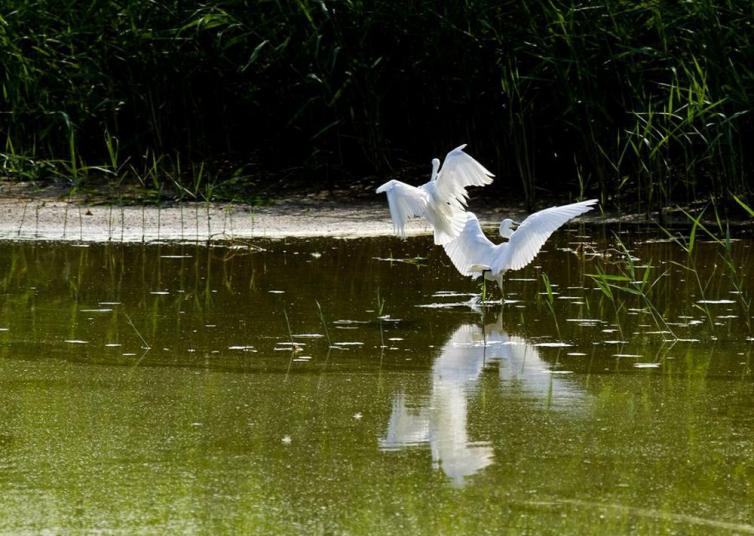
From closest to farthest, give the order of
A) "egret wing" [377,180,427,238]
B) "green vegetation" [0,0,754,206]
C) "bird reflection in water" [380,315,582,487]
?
"bird reflection in water" [380,315,582,487], "egret wing" [377,180,427,238], "green vegetation" [0,0,754,206]

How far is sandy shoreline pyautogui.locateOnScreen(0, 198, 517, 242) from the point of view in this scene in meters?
8.93

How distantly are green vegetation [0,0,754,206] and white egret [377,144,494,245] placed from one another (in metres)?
1.72

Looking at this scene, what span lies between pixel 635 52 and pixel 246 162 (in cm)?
364

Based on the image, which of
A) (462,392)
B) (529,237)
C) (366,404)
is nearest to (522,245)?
(529,237)

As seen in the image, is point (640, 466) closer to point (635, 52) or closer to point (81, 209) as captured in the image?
point (635, 52)

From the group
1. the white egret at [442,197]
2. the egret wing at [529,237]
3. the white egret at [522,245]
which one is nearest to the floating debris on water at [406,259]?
the white egret at [442,197]

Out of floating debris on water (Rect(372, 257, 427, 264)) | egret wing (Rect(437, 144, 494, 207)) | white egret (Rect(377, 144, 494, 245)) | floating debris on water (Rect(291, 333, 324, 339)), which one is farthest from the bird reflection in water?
floating debris on water (Rect(372, 257, 427, 264))

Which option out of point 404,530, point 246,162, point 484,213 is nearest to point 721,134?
point 484,213

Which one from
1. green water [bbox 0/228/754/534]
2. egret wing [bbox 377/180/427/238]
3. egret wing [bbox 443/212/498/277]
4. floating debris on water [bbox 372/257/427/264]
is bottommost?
green water [bbox 0/228/754/534]

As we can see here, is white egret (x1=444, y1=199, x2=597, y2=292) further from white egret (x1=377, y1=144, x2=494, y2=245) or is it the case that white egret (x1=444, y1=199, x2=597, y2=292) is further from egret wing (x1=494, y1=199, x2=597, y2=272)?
white egret (x1=377, y1=144, x2=494, y2=245)

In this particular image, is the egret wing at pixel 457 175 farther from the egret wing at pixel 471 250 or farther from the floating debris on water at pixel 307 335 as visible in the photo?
the floating debris on water at pixel 307 335

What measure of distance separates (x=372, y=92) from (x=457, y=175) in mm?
2972

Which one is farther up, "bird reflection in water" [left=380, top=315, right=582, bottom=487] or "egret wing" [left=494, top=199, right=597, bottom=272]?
"egret wing" [left=494, top=199, right=597, bottom=272]

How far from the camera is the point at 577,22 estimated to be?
8.90m
